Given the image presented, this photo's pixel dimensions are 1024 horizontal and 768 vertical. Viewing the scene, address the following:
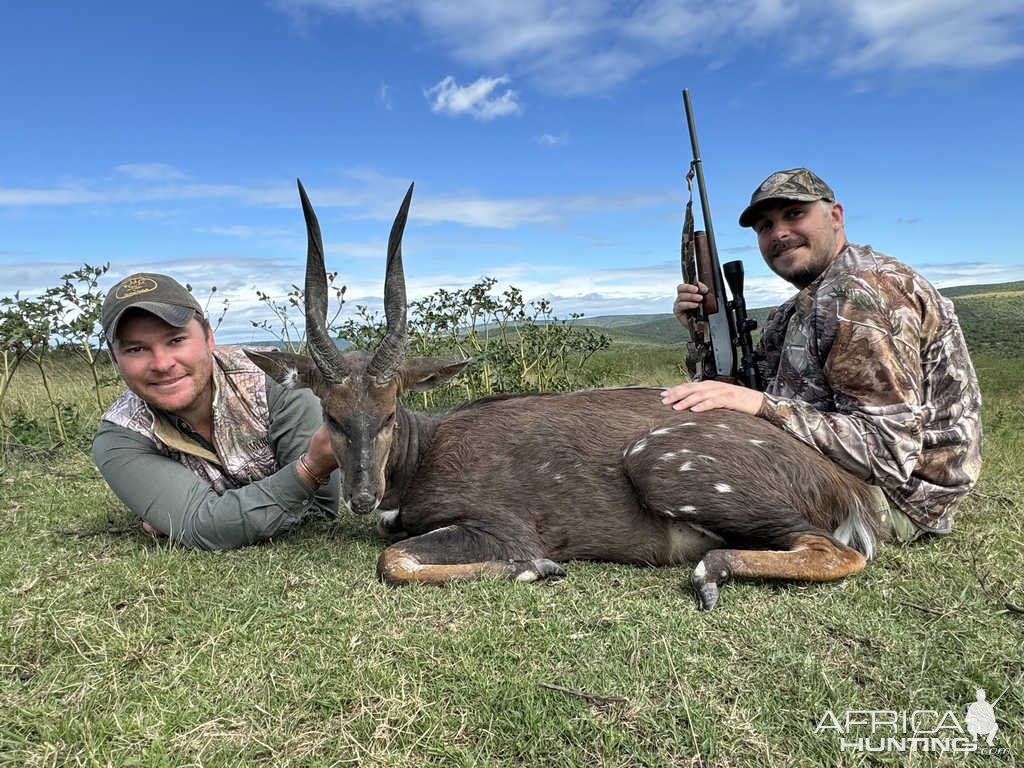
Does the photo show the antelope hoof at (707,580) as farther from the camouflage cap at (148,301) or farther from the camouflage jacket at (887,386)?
the camouflage cap at (148,301)

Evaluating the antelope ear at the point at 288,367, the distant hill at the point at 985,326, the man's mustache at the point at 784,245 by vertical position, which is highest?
the man's mustache at the point at 784,245

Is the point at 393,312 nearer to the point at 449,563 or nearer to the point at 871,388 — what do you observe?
the point at 449,563

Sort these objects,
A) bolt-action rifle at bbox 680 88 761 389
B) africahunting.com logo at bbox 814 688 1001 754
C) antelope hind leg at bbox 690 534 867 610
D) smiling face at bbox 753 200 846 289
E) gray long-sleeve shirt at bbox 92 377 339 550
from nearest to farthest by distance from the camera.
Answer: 1. africahunting.com logo at bbox 814 688 1001 754
2. antelope hind leg at bbox 690 534 867 610
3. gray long-sleeve shirt at bbox 92 377 339 550
4. smiling face at bbox 753 200 846 289
5. bolt-action rifle at bbox 680 88 761 389

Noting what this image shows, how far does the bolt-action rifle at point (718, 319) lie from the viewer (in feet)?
19.7

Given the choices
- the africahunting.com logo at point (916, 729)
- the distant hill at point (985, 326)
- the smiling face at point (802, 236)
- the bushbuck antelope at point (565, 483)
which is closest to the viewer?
the africahunting.com logo at point (916, 729)

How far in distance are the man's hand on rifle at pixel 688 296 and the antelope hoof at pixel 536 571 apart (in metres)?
2.84

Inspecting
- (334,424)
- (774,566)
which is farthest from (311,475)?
(774,566)

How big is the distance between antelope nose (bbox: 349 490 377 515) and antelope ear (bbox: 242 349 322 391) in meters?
0.93

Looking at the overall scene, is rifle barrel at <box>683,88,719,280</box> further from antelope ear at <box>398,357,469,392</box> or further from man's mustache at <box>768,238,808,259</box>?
antelope ear at <box>398,357,469,392</box>

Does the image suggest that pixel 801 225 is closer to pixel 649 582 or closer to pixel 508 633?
pixel 649 582

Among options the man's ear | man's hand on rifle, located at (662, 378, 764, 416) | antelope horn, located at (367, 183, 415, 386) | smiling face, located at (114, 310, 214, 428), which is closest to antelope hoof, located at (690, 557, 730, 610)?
man's hand on rifle, located at (662, 378, 764, 416)

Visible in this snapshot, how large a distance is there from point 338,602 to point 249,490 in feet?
4.42

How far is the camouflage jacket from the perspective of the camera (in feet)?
14.8

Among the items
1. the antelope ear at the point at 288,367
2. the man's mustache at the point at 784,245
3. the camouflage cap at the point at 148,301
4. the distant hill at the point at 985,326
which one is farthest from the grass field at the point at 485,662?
the distant hill at the point at 985,326
